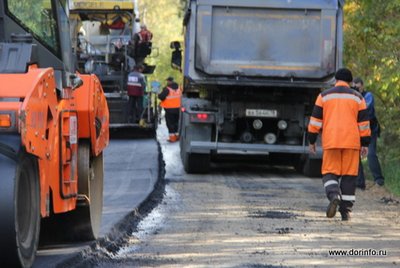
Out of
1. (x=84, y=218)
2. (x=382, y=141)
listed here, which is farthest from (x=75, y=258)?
(x=382, y=141)

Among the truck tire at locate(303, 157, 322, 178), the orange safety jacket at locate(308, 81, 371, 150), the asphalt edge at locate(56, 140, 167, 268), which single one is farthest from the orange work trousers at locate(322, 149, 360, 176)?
the truck tire at locate(303, 157, 322, 178)

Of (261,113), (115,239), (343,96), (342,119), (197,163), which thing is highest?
(343,96)

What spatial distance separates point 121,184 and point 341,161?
389cm

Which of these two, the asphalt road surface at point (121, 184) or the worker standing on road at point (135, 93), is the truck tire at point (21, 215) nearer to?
the asphalt road surface at point (121, 184)

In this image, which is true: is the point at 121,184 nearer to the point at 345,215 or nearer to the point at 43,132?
the point at 345,215

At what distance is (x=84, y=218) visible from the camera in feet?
23.7

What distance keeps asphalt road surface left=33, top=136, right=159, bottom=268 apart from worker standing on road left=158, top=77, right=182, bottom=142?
1.85 metres

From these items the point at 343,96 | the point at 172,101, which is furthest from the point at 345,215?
the point at 172,101

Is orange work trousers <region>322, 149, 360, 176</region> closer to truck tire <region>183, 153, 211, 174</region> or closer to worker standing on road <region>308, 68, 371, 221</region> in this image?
worker standing on road <region>308, 68, 371, 221</region>

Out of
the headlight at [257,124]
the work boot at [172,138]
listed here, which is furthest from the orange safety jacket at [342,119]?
the work boot at [172,138]

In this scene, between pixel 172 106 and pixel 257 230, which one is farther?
pixel 172 106

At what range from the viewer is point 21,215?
17.5 feet

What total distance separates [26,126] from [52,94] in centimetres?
83

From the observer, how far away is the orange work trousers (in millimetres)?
9938
